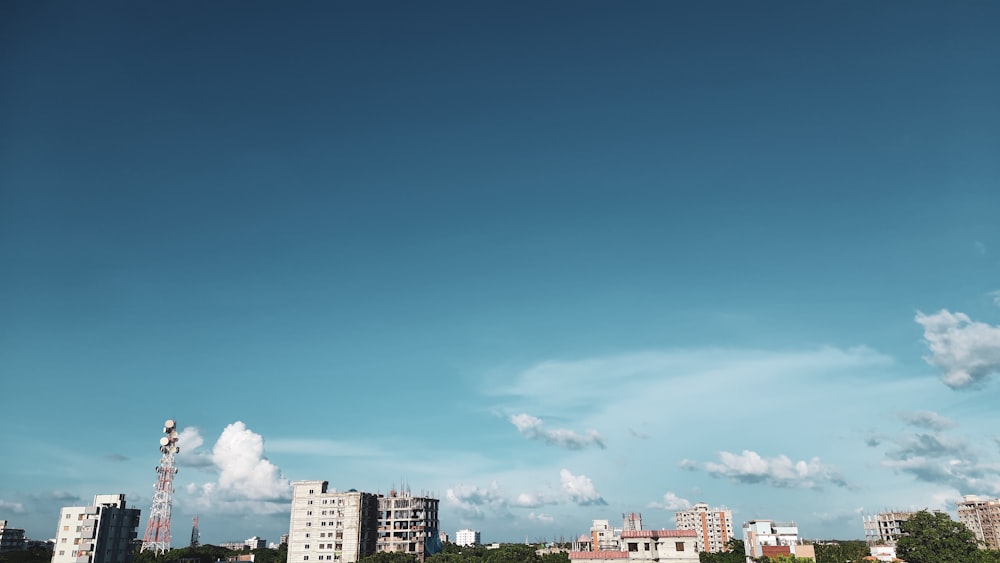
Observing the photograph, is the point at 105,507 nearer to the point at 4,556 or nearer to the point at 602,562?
the point at 4,556

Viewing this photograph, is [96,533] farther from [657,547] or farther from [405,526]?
[657,547]

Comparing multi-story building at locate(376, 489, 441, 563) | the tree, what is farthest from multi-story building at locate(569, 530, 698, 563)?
multi-story building at locate(376, 489, 441, 563)

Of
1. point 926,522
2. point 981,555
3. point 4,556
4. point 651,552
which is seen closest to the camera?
point 651,552

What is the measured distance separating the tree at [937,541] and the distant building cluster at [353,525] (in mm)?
112691

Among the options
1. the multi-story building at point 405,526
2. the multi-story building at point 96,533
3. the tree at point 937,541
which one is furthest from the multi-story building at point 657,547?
the multi-story building at point 96,533

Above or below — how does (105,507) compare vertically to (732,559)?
above

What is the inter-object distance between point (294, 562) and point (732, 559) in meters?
114

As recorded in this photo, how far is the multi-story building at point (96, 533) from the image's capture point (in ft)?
444

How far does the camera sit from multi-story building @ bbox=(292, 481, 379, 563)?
175250mm

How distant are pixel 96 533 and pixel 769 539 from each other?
15497 centimetres

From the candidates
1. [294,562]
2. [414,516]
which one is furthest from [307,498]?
[414,516]

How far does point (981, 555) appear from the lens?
416ft

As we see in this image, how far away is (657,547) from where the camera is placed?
114 meters

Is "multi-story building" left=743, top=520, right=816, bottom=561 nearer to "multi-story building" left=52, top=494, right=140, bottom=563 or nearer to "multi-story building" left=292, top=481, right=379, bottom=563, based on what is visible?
"multi-story building" left=292, top=481, right=379, bottom=563
